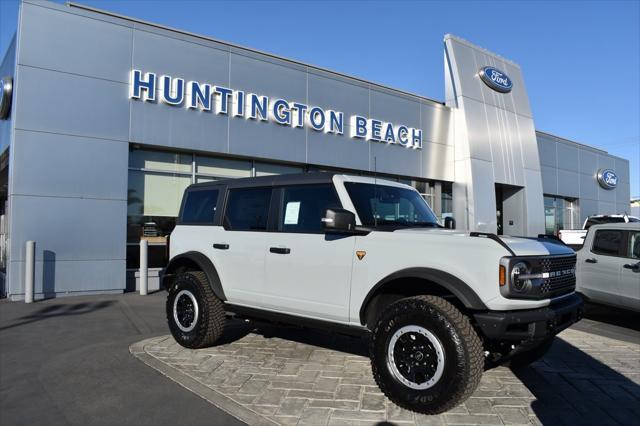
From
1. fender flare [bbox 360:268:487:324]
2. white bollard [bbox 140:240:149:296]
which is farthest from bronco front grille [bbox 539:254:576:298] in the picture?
white bollard [bbox 140:240:149:296]

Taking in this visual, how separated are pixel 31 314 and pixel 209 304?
15.2 feet

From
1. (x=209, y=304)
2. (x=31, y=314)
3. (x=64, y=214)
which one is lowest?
(x=31, y=314)

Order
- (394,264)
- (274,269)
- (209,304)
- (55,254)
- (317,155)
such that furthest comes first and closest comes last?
(317,155) < (55,254) < (209,304) < (274,269) < (394,264)

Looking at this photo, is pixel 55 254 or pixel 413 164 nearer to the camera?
pixel 55 254

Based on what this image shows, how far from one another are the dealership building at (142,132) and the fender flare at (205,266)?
17.3 feet

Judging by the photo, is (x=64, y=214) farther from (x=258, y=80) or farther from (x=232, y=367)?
(x=232, y=367)

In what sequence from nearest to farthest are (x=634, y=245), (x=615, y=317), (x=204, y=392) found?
(x=204, y=392)
(x=634, y=245)
(x=615, y=317)

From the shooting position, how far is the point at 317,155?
46.2 feet

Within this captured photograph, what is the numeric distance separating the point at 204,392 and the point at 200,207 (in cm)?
259

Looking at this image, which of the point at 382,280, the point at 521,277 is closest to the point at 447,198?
the point at 382,280

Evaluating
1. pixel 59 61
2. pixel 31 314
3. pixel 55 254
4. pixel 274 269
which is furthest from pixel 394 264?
pixel 59 61

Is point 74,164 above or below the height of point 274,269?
above

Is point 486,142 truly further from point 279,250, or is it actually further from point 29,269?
point 29,269

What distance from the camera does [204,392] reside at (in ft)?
14.3
